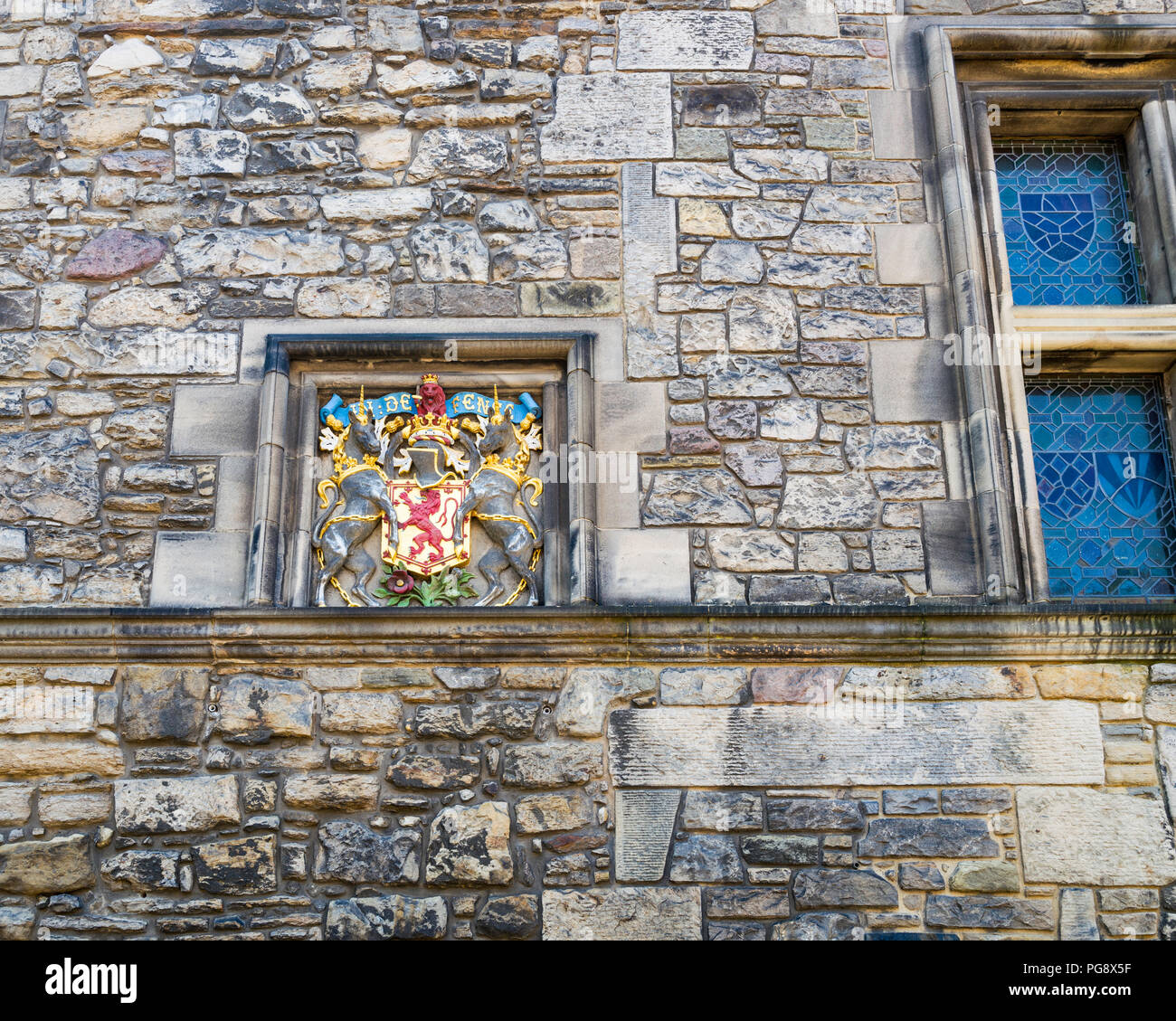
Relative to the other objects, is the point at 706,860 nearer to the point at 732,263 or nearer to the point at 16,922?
the point at 16,922

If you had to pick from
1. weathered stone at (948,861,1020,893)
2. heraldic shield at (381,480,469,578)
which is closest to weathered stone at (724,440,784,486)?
heraldic shield at (381,480,469,578)

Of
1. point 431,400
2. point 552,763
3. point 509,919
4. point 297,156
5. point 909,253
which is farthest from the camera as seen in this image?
point 297,156

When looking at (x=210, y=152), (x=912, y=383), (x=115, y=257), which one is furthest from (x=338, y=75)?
(x=912, y=383)

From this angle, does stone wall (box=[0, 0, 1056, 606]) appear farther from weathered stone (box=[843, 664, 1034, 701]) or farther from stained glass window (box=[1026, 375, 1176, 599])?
stained glass window (box=[1026, 375, 1176, 599])

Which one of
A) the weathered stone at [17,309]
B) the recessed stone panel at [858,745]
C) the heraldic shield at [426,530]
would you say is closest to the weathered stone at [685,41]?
the heraldic shield at [426,530]

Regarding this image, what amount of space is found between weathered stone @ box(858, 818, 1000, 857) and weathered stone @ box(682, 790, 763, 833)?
36 centimetres

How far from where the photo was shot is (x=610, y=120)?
579cm

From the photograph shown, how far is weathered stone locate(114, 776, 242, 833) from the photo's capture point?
4605 millimetres

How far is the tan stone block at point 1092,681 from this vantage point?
478 cm

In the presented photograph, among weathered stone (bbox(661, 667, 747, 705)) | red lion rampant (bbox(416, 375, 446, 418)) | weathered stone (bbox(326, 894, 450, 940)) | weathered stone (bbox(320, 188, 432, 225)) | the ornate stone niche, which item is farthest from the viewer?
weathered stone (bbox(320, 188, 432, 225))

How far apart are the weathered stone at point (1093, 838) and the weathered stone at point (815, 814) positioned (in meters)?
0.55

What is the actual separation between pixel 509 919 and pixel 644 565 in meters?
1.33
